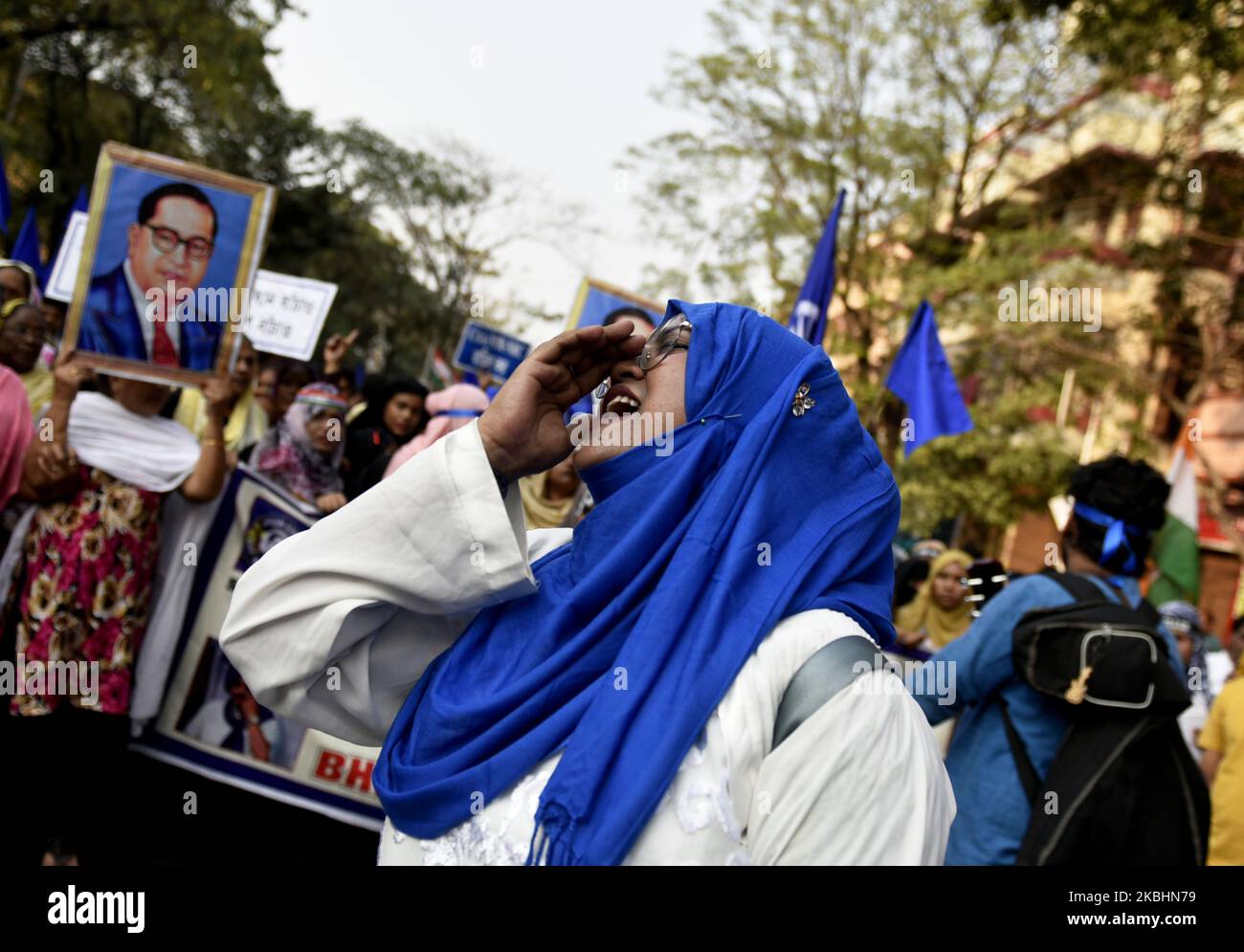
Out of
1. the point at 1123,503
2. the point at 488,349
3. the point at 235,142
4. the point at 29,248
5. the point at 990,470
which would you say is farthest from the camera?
the point at 235,142

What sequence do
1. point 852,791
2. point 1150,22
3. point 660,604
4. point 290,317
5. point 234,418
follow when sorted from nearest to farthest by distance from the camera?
point 852,791 → point 660,604 → point 234,418 → point 290,317 → point 1150,22

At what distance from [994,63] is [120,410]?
16899mm

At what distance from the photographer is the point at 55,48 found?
15883 mm

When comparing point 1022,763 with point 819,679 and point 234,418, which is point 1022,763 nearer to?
point 819,679

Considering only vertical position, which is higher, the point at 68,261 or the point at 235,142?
the point at 235,142

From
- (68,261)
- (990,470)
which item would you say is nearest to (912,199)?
(990,470)

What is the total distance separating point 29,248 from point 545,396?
7265 millimetres

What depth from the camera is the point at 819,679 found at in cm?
135

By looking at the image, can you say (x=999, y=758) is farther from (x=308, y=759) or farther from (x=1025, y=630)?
(x=308, y=759)

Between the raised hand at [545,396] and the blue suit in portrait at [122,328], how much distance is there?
2529 mm

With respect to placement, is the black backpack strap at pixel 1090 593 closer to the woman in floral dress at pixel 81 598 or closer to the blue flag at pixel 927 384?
the blue flag at pixel 927 384

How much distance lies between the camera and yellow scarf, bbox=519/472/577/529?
183 inches

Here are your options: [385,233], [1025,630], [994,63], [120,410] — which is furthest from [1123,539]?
[385,233]

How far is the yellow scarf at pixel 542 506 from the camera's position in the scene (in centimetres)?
465
